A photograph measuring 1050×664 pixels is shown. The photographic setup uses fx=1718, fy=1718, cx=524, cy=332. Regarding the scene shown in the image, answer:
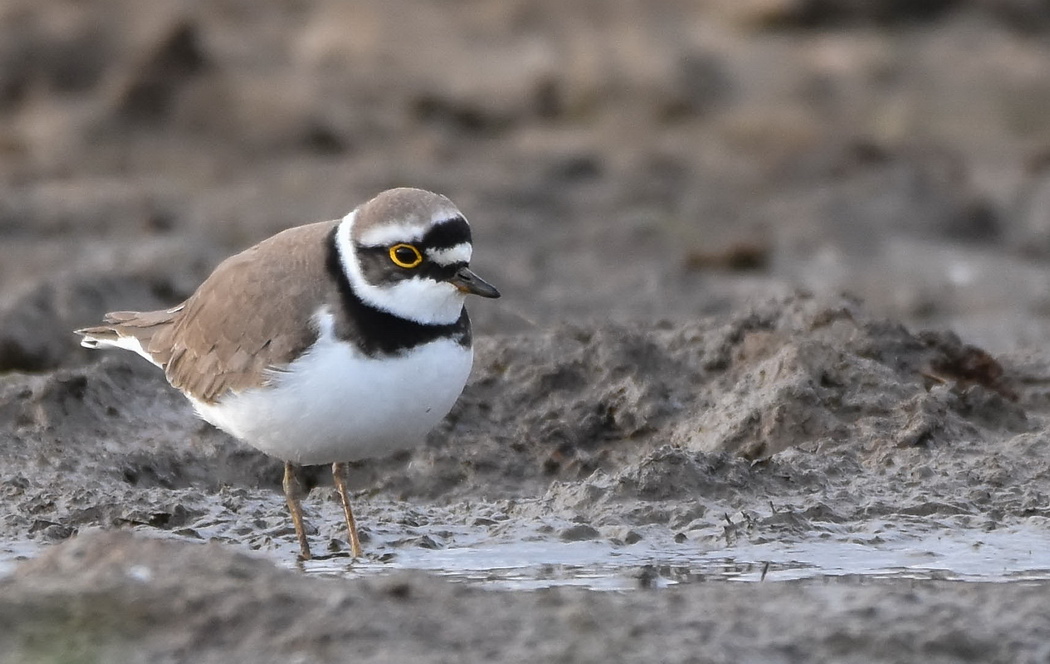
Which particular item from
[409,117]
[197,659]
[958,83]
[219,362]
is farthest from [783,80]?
[197,659]

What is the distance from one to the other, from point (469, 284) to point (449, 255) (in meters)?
0.14

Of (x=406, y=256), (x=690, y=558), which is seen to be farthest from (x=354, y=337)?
(x=690, y=558)

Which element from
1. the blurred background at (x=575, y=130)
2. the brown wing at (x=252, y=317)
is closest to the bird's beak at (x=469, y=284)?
the brown wing at (x=252, y=317)

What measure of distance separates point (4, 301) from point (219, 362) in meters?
4.36

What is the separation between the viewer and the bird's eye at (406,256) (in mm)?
6648

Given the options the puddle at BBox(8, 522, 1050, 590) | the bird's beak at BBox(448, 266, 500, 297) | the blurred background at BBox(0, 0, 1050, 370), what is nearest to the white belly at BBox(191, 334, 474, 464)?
the bird's beak at BBox(448, 266, 500, 297)

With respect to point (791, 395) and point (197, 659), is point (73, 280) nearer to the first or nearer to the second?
point (791, 395)

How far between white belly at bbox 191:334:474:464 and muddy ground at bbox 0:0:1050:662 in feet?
1.74

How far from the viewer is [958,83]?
1596 centimetres

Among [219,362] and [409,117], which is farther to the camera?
[409,117]

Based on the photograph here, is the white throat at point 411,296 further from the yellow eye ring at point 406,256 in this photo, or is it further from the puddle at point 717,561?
the puddle at point 717,561

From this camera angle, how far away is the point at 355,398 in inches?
254

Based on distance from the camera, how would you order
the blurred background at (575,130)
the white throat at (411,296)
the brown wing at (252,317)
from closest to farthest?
the white throat at (411,296), the brown wing at (252,317), the blurred background at (575,130)

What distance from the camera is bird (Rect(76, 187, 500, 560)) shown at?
6.50 metres
